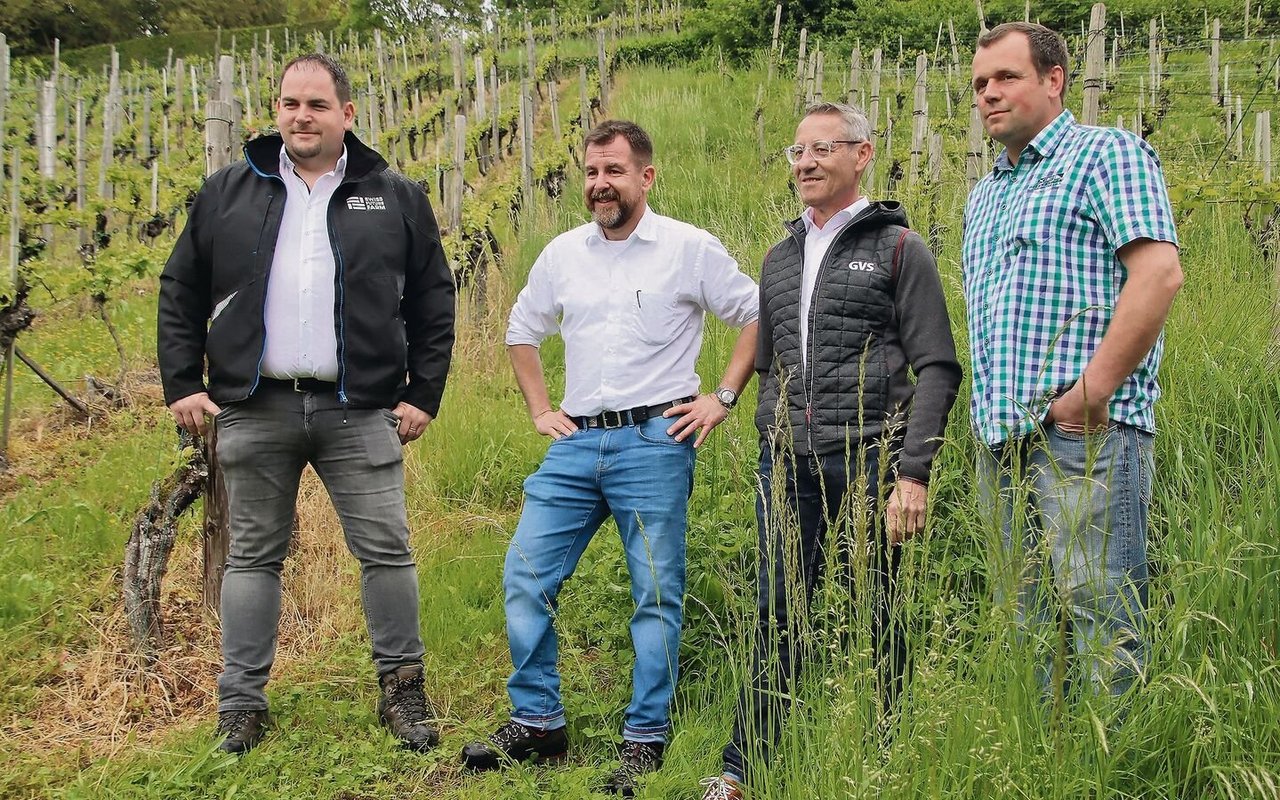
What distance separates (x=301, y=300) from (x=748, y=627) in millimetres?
1827

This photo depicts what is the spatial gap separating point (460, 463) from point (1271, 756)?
3.98 meters

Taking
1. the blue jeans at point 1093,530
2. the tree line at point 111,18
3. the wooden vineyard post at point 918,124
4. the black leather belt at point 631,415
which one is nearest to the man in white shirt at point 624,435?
the black leather belt at point 631,415

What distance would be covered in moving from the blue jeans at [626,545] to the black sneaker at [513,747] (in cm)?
3

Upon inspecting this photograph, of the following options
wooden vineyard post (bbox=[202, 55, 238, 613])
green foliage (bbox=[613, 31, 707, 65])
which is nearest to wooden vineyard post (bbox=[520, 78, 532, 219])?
wooden vineyard post (bbox=[202, 55, 238, 613])

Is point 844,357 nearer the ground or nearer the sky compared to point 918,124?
nearer the ground

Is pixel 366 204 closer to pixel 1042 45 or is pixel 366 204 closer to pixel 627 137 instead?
pixel 627 137

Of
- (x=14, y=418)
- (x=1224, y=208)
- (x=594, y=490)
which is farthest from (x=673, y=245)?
(x=14, y=418)

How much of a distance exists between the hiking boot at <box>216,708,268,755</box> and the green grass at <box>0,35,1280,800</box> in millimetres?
60

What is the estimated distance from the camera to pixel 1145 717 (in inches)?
77.8

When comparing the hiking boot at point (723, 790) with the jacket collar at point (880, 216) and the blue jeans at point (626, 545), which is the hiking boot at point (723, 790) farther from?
the jacket collar at point (880, 216)

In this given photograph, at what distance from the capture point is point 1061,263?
2.39 metres

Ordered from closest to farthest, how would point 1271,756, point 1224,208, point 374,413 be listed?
1. point 1271,756
2. point 374,413
3. point 1224,208

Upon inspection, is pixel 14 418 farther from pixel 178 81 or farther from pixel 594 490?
pixel 178 81

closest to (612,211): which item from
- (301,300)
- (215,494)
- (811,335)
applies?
(811,335)
